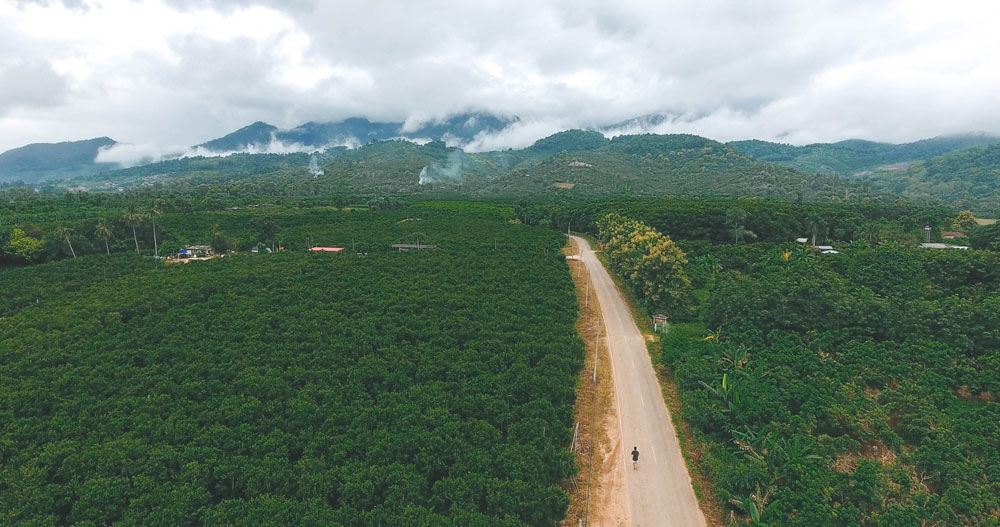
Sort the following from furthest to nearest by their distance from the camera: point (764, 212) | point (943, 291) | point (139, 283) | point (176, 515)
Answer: point (764, 212) < point (139, 283) < point (943, 291) < point (176, 515)

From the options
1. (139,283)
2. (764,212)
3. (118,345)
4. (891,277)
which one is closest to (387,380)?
(118,345)

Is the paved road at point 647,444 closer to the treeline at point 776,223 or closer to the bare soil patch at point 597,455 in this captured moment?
the bare soil patch at point 597,455

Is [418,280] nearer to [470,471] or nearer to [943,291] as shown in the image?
[470,471]

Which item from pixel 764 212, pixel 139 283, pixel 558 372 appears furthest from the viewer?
pixel 764 212

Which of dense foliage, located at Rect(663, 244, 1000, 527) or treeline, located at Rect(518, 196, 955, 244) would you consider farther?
treeline, located at Rect(518, 196, 955, 244)

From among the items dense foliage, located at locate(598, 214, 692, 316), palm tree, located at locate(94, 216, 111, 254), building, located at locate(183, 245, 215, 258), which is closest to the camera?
dense foliage, located at locate(598, 214, 692, 316)

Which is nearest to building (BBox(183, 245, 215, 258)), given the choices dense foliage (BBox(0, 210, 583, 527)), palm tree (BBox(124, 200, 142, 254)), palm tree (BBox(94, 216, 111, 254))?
palm tree (BBox(124, 200, 142, 254))

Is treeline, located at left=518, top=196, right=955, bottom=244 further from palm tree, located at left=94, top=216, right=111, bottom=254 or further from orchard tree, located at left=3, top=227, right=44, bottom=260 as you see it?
orchard tree, located at left=3, top=227, right=44, bottom=260
